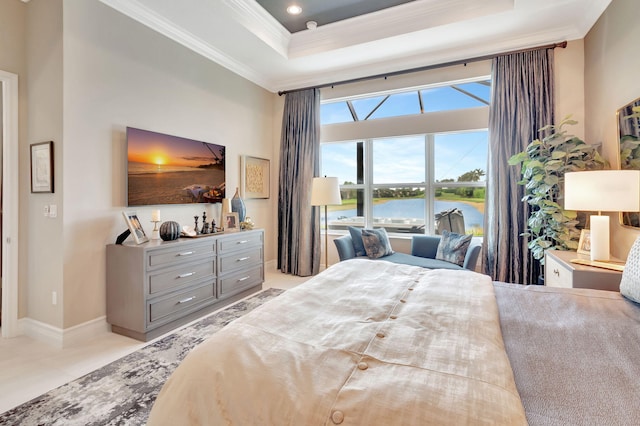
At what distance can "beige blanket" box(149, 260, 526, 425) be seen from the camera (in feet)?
2.31

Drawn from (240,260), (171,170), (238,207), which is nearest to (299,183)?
(238,207)

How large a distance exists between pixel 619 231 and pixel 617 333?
2027 millimetres

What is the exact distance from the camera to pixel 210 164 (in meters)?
3.74

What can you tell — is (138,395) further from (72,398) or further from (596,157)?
(596,157)

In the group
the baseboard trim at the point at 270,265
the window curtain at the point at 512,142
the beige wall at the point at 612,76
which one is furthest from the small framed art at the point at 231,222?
the beige wall at the point at 612,76

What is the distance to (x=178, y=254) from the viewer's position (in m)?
Result: 2.81

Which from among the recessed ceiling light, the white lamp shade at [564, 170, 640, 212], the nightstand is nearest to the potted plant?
the nightstand

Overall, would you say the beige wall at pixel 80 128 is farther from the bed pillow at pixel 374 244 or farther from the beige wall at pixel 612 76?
the beige wall at pixel 612 76

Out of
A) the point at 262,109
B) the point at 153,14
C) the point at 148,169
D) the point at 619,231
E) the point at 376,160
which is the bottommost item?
the point at 619,231

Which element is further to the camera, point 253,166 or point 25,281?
point 253,166

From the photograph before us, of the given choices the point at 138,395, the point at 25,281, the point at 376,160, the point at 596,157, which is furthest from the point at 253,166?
the point at 596,157

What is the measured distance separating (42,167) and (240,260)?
1.98 metres

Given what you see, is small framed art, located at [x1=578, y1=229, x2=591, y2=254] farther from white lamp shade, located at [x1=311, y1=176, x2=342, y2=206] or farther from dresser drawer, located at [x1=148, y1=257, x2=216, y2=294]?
dresser drawer, located at [x1=148, y1=257, x2=216, y2=294]

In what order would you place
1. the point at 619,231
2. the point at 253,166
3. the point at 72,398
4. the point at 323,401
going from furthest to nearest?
the point at 253,166 < the point at 619,231 < the point at 72,398 < the point at 323,401
